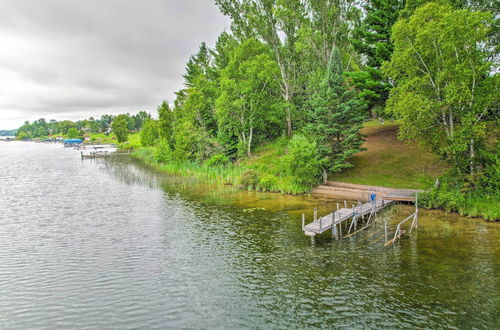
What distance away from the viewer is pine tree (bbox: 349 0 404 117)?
44.1 meters

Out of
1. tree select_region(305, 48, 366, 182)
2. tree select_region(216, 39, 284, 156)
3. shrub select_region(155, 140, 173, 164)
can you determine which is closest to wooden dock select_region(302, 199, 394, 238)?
tree select_region(305, 48, 366, 182)

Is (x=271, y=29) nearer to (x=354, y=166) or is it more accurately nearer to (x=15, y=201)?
(x=354, y=166)

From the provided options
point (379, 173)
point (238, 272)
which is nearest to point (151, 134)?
point (379, 173)

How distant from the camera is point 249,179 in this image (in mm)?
42406

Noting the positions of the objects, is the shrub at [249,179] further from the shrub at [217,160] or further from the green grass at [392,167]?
the shrub at [217,160]

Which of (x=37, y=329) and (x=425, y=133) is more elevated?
(x=425, y=133)

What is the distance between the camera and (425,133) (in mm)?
29656

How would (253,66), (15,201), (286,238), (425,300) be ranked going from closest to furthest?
(425,300), (286,238), (15,201), (253,66)

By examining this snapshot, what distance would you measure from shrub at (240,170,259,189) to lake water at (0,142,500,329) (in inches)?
430

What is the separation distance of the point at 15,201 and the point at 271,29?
4610cm

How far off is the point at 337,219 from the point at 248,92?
34.6 metres

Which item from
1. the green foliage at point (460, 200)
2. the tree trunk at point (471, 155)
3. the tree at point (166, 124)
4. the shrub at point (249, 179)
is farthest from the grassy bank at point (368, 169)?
the tree at point (166, 124)

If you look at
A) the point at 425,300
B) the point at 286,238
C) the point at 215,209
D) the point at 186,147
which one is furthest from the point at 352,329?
the point at 186,147

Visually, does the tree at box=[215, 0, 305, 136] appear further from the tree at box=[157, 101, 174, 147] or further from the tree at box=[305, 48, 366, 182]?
the tree at box=[157, 101, 174, 147]
